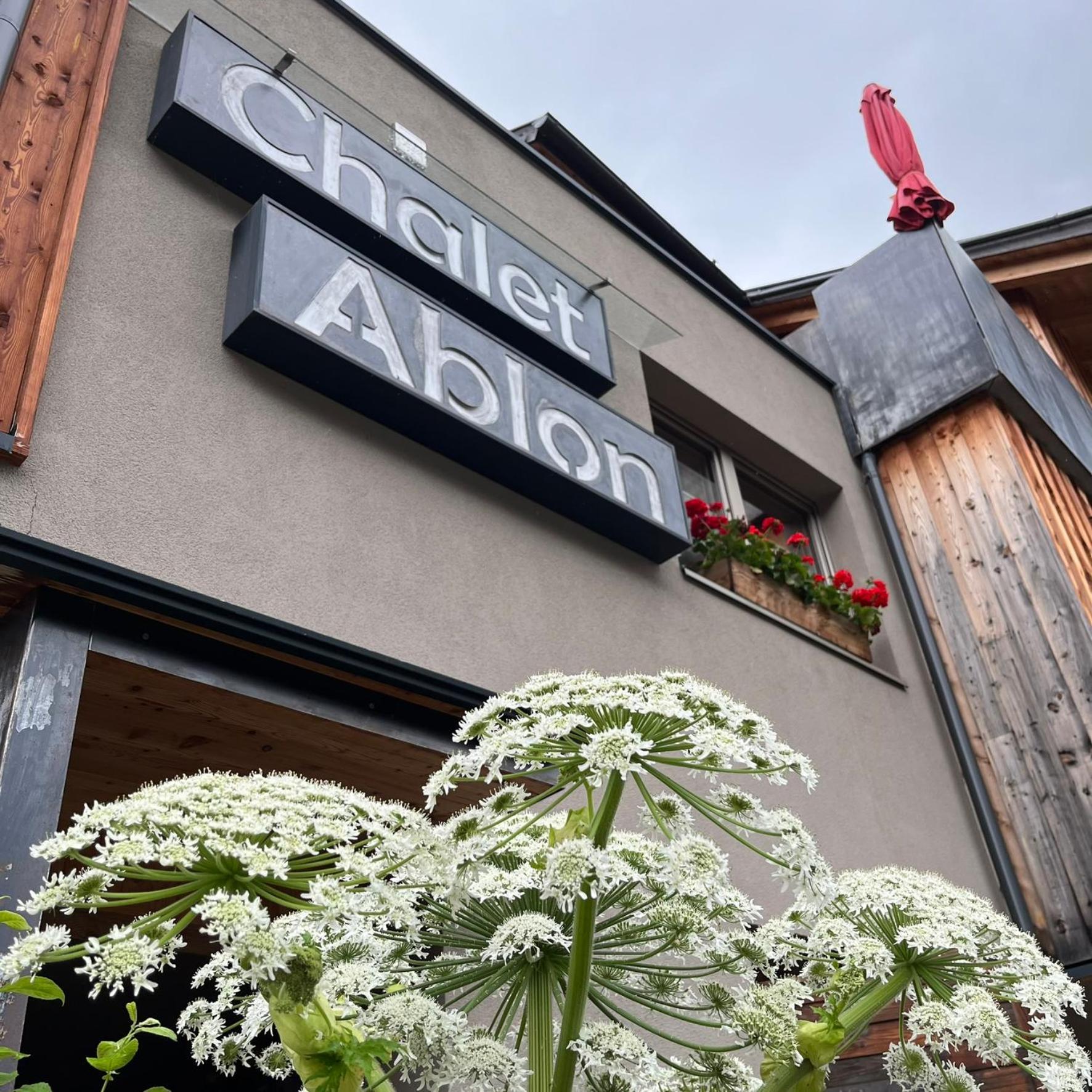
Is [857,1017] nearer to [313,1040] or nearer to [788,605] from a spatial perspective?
[313,1040]

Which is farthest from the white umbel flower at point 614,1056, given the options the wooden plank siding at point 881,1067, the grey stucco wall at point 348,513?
the wooden plank siding at point 881,1067

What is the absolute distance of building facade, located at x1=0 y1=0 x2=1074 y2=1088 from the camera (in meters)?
2.55

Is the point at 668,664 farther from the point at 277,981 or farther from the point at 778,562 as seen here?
the point at 277,981

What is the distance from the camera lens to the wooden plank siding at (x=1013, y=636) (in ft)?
16.8

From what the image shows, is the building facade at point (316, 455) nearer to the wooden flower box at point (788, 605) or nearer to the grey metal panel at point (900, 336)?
the wooden flower box at point (788, 605)

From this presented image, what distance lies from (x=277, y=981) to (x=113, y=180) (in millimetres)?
2949

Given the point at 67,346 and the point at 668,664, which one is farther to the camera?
the point at 668,664

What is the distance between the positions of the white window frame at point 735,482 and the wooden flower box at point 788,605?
2.31ft

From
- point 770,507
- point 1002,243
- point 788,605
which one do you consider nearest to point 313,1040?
point 788,605

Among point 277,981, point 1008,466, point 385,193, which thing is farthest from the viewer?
point 1008,466

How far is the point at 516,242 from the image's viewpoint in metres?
4.79

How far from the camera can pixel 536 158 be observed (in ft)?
18.5

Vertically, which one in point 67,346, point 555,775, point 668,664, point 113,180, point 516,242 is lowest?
point 555,775

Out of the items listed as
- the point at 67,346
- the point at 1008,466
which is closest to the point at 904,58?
the point at 1008,466
